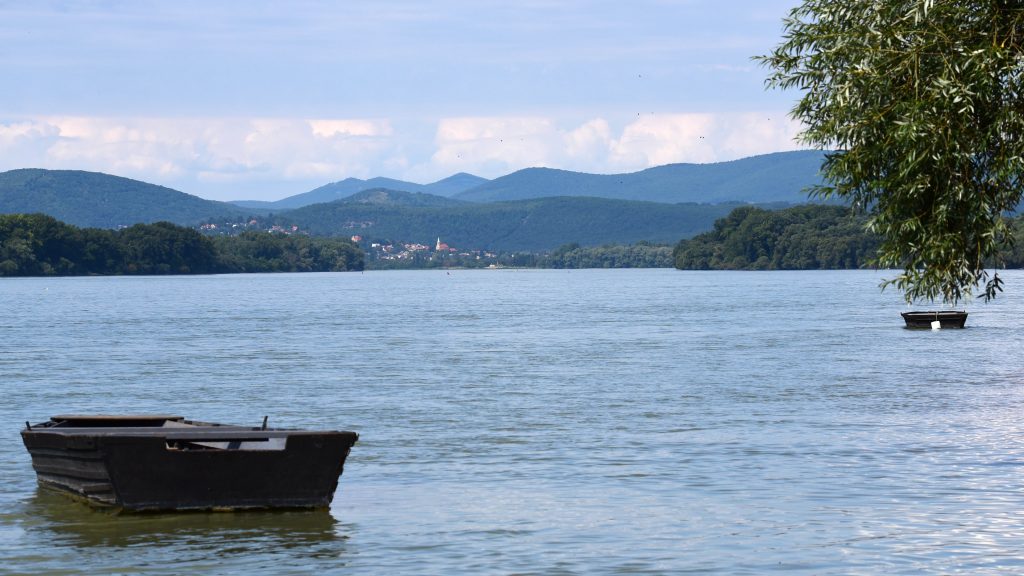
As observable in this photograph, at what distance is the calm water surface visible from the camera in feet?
65.5

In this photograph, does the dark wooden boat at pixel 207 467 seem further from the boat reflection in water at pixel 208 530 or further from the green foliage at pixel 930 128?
the green foliage at pixel 930 128

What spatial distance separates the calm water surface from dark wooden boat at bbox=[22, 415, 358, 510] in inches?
15.2

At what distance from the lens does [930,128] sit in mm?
22234

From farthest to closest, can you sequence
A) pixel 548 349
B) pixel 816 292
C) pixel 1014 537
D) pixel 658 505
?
pixel 816 292
pixel 548 349
pixel 658 505
pixel 1014 537

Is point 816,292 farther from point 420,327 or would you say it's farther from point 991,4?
point 991,4

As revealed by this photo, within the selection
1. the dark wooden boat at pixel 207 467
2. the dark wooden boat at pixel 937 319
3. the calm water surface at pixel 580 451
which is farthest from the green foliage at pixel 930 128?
the dark wooden boat at pixel 937 319

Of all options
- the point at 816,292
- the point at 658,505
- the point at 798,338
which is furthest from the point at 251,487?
the point at 816,292

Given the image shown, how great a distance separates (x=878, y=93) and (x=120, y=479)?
46.7 ft

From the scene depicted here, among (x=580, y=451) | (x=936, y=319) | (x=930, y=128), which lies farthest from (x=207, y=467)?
(x=936, y=319)

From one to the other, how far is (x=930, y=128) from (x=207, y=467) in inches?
508

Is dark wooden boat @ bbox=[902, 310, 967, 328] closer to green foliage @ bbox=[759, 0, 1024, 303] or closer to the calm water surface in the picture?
the calm water surface

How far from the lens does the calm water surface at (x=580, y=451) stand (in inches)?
786

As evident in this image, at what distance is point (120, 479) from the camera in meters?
21.7

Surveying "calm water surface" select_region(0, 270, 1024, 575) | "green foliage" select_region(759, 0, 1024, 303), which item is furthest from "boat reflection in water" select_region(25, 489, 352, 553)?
"green foliage" select_region(759, 0, 1024, 303)
